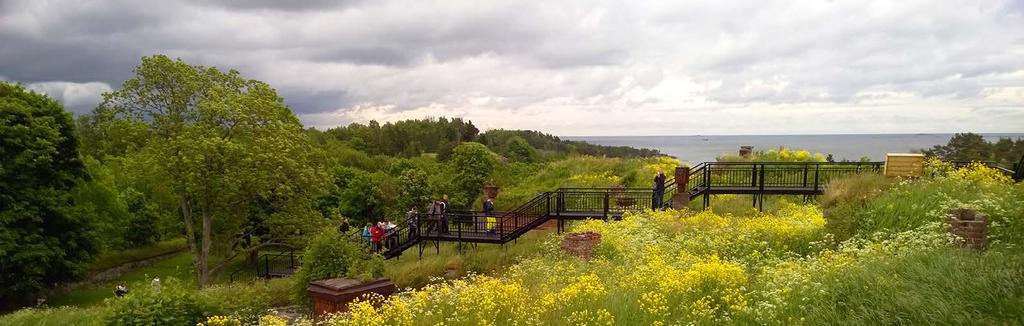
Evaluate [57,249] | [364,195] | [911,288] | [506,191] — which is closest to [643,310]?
[911,288]

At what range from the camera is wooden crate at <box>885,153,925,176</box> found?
43.2 ft

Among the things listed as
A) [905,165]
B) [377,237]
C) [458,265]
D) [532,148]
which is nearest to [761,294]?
[458,265]

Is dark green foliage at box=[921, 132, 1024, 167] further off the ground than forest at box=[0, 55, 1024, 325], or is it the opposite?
dark green foliage at box=[921, 132, 1024, 167]

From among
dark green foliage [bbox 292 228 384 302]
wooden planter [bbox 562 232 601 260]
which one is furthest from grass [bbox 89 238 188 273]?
wooden planter [bbox 562 232 601 260]

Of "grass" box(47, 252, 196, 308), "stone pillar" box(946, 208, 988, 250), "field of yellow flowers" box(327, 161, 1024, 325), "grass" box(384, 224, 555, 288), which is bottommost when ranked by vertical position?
"grass" box(47, 252, 196, 308)

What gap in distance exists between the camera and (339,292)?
650 cm

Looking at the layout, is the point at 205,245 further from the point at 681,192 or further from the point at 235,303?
the point at 681,192

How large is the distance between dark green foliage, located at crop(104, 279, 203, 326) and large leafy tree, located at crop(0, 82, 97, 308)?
15.9 metres

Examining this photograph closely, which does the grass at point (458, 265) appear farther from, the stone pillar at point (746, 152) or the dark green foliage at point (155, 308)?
the stone pillar at point (746, 152)

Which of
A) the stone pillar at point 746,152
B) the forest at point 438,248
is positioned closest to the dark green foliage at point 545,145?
the stone pillar at point 746,152

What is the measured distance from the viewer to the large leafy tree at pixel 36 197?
1766 cm

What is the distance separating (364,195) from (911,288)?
35187 mm

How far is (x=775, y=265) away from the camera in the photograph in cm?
827

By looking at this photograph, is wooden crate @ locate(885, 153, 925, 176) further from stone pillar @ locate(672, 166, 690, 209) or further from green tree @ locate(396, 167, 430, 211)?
green tree @ locate(396, 167, 430, 211)
